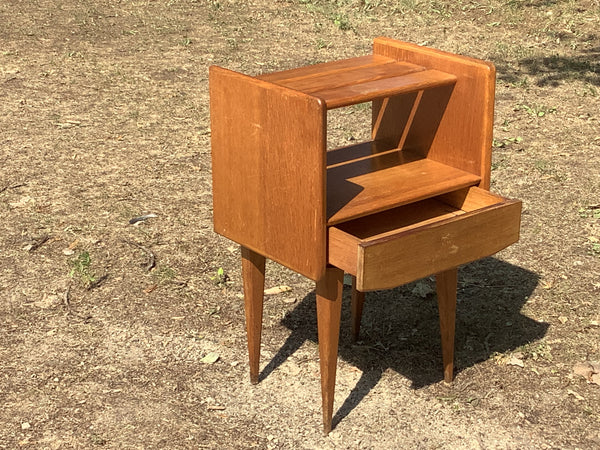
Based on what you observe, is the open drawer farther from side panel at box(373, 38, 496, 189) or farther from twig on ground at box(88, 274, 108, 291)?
twig on ground at box(88, 274, 108, 291)

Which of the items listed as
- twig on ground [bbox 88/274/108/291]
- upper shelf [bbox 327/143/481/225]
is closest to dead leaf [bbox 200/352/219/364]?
twig on ground [bbox 88/274/108/291]

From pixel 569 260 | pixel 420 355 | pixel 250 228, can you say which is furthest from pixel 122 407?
pixel 569 260

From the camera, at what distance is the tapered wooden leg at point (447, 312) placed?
14.0 ft

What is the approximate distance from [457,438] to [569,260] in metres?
1.86

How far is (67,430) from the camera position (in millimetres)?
4207

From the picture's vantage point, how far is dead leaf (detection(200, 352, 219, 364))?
15.4ft

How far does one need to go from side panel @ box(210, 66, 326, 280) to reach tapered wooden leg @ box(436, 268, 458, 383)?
781 mm

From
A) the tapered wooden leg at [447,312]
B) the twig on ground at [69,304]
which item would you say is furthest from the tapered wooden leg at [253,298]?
the twig on ground at [69,304]

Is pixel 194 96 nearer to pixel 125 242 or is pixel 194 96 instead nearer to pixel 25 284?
pixel 125 242

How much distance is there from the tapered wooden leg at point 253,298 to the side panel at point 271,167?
21 cm

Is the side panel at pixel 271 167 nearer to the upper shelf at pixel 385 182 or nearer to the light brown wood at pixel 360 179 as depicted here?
the light brown wood at pixel 360 179

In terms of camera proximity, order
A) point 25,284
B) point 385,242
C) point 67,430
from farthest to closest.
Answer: point 25,284
point 67,430
point 385,242

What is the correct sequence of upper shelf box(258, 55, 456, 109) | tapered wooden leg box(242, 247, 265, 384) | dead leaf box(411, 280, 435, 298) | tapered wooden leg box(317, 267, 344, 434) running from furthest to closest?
dead leaf box(411, 280, 435, 298)
tapered wooden leg box(242, 247, 265, 384)
tapered wooden leg box(317, 267, 344, 434)
upper shelf box(258, 55, 456, 109)

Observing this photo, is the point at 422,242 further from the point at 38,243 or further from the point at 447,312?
the point at 38,243
